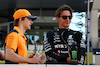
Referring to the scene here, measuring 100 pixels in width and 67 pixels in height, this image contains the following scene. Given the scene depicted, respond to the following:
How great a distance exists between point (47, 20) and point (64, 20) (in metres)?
0.42

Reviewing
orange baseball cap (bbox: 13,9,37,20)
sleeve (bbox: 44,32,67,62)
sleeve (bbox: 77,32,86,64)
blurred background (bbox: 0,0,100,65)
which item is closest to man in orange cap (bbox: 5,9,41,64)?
orange baseball cap (bbox: 13,9,37,20)

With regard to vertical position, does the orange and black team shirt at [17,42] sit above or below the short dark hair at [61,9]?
below

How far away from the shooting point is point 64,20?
4.75 m

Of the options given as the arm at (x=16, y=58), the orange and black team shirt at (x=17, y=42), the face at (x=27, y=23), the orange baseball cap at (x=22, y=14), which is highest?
the orange baseball cap at (x=22, y=14)

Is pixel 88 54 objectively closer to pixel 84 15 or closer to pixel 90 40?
pixel 90 40

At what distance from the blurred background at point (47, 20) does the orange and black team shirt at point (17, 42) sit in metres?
0.11

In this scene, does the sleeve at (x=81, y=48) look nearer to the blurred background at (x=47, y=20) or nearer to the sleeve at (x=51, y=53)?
the blurred background at (x=47, y=20)

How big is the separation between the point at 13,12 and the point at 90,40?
6.65 ft

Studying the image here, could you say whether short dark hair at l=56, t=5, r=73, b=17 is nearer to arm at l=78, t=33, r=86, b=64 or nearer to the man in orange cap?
the man in orange cap

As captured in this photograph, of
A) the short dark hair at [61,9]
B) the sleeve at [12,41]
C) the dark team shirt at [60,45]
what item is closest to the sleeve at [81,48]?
the dark team shirt at [60,45]

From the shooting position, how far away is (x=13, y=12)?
480cm

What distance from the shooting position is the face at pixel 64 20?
474 cm

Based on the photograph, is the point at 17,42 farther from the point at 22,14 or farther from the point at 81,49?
the point at 81,49

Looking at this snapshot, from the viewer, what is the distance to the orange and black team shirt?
4.54 m
